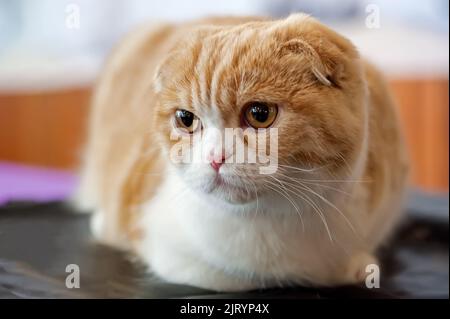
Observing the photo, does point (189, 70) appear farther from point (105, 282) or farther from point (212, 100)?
point (105, 282)

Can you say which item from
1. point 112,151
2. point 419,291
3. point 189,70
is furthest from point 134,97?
point 419,291

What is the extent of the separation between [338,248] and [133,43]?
89cm

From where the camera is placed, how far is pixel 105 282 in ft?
3.40

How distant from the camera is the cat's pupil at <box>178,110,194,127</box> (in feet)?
3.09

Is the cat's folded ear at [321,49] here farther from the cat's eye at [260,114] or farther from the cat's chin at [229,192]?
the cat's chin at [229,192]

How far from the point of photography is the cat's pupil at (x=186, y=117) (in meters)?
0.94

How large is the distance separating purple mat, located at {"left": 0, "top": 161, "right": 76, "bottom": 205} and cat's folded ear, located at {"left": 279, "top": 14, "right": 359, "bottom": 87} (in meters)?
1.01

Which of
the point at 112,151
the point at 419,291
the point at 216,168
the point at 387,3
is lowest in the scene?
the point at 419,291

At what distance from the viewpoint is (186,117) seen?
948mm

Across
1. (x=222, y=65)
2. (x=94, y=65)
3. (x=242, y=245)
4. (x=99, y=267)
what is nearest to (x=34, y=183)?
(x=94, y=65)

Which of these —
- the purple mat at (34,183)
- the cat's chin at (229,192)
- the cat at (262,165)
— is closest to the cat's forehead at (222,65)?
the cat at (262,165)

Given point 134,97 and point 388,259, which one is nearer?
point 388,259

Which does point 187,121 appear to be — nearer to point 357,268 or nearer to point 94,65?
point 357,268

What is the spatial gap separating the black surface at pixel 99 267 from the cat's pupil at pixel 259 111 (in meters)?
0.34
